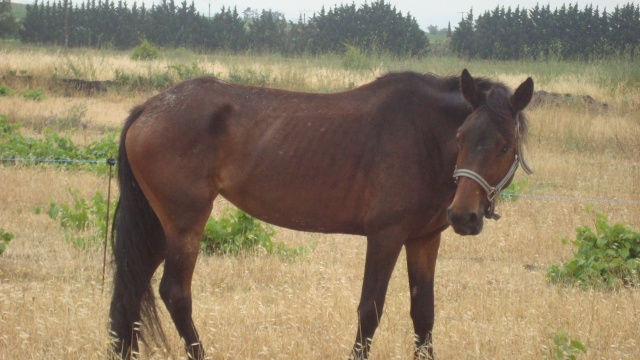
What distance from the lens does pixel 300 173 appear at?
5004mm

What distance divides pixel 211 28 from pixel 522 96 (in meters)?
51.3

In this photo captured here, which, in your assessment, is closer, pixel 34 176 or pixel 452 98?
pixel 452 98

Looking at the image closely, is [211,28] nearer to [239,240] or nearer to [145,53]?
[145,53]

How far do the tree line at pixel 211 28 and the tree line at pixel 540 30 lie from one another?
9.63 feet

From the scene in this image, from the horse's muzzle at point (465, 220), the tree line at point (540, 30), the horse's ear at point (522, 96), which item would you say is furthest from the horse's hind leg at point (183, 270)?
the tree line at point (540, 30)

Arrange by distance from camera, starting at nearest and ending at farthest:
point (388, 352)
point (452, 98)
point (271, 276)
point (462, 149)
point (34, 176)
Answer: point (462, 149) → point (452, 98) → point (388, 352) → point (271, 276) → point (34, 176)

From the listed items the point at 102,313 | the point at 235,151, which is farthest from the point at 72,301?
the point at 235,151

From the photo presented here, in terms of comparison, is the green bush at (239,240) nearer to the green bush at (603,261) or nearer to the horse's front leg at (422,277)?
the green bush at (603,261)

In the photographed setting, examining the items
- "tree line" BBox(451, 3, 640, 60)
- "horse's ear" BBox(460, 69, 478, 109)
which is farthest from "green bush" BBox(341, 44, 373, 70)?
"horse's ear" BBox(460, 69, 478, 109)

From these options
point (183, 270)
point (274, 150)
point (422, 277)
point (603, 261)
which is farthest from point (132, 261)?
point (603, 261)

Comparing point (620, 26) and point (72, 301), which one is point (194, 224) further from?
point (620, 26)

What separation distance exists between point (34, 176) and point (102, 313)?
222 inches

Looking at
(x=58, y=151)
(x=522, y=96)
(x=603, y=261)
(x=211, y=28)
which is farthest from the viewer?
(x=211, y=28)

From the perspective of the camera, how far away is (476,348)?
5.09 metres
